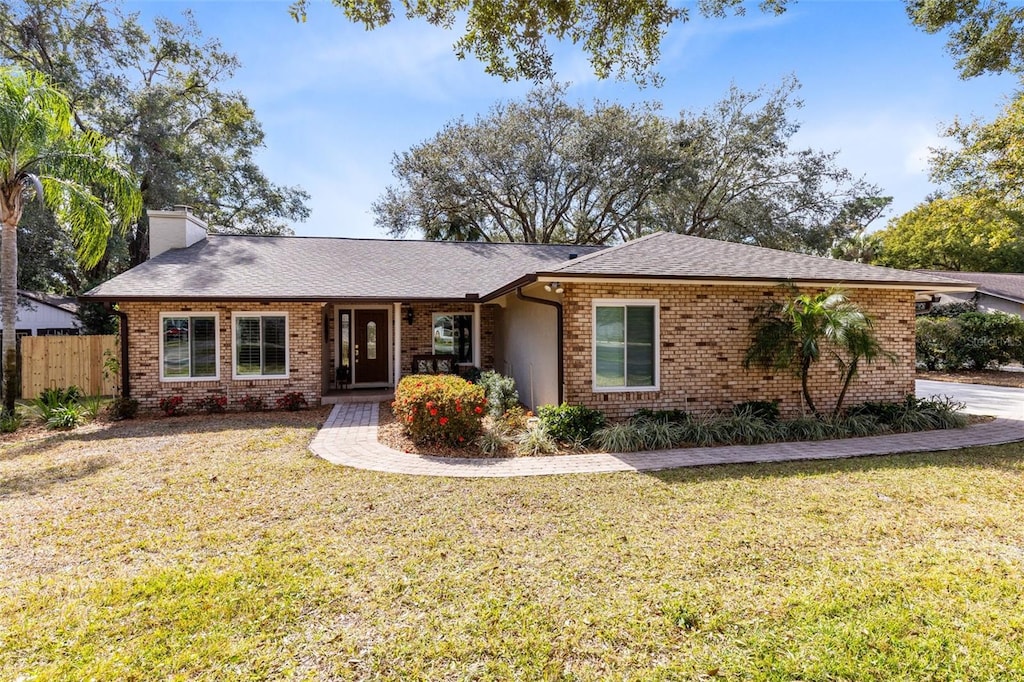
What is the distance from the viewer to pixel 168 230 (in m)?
13.6

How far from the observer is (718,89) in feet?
73.3

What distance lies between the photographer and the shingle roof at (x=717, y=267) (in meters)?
8.04

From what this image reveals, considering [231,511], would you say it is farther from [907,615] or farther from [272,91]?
[272,91]

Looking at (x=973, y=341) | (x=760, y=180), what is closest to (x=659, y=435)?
(x=973, y=341)

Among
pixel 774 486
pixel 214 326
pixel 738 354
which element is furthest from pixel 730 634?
pixel 214 326

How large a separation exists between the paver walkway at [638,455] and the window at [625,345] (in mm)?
1609

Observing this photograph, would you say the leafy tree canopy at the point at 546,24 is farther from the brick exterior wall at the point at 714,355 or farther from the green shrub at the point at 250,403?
the green shrub at the point at 250,403

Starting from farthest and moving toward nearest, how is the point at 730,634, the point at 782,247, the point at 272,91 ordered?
the point at 782,247
the point at 272,91
the point at 730,634

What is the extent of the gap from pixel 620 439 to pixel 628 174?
18.1m

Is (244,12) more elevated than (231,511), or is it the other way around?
(244,12)

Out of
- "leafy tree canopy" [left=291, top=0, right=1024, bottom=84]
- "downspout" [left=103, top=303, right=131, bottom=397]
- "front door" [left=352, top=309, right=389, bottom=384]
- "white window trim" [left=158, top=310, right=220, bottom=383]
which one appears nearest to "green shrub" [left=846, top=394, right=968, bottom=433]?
"leafy tree canopy" [left=291, top=0, right=1024, bottom=84]

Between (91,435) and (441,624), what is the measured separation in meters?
9.12

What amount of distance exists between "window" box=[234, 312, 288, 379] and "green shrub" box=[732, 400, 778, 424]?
9902 millimetres

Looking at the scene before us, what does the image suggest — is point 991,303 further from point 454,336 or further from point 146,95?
point 146,95
